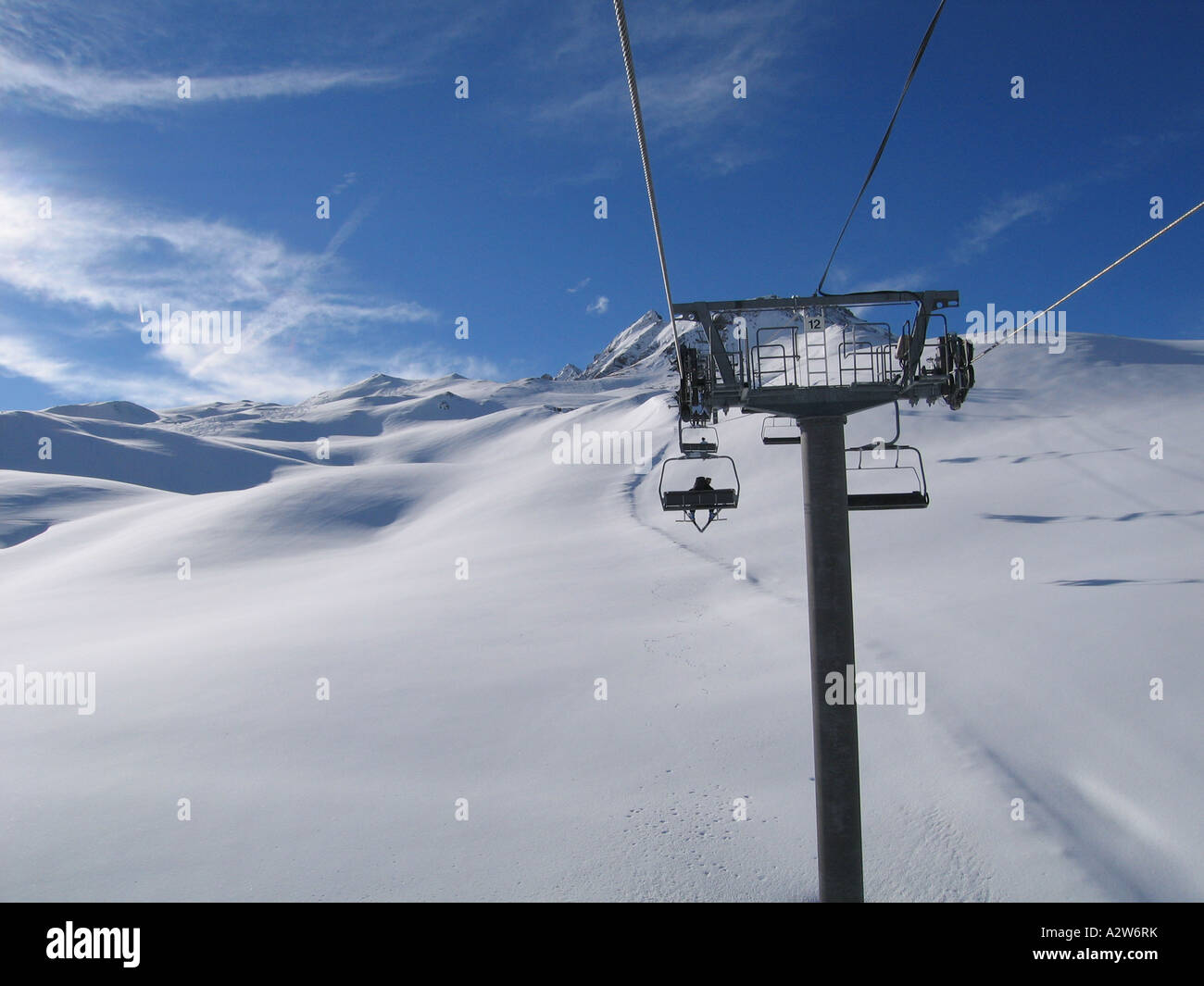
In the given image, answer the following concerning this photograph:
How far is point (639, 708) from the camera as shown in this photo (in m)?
13.3

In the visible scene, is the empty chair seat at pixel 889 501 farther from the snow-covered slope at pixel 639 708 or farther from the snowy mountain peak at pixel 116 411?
the snowy mountain peak at pixel 116 411

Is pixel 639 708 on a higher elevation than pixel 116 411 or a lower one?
lower

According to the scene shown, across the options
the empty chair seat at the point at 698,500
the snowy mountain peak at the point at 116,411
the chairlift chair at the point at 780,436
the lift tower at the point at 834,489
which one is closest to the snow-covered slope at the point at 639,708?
the lift tower at the point at 834,489

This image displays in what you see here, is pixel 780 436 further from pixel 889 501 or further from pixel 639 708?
pixel 889 501

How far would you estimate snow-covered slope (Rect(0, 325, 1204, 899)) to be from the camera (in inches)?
340

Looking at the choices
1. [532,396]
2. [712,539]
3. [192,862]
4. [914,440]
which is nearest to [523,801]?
[192,862]

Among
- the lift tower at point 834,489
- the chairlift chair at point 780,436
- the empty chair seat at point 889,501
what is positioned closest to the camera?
the lift tower at point 834,489

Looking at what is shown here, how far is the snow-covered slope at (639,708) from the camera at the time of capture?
28.4 feet

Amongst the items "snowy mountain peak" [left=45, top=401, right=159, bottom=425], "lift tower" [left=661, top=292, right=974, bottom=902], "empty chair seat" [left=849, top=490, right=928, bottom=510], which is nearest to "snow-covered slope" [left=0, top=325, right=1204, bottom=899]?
Result: "lift tower" [left=661, top=292, right=974, bottom=902]

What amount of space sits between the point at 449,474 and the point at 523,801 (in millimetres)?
50657

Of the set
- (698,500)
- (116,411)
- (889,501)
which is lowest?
(889,501)

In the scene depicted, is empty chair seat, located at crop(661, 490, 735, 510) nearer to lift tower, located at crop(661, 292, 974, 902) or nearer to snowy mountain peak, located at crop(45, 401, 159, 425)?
lift tower, located at crop(661, 292, 974, 902)

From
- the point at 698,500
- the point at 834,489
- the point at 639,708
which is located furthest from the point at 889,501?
the point at 639,708
